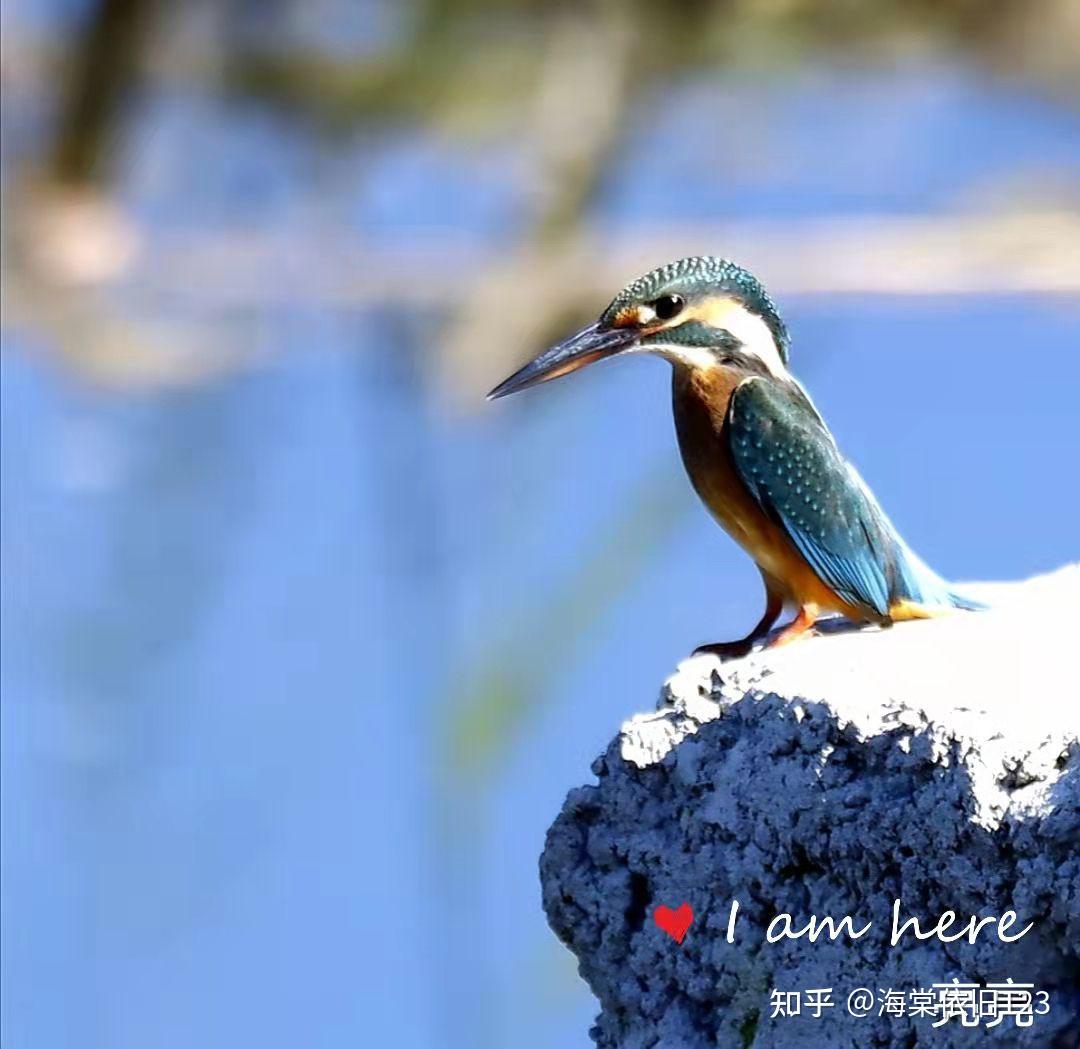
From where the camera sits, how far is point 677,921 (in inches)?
72.2

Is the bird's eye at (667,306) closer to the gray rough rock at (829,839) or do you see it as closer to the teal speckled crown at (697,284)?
the teal speckled crown at (697,284)

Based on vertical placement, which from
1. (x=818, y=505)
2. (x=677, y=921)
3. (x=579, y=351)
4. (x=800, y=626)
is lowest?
(x=677, y=921)

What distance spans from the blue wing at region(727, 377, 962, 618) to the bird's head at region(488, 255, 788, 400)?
0.06 m

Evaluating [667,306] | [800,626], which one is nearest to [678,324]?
[667,306]

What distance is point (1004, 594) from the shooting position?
99.0 inches

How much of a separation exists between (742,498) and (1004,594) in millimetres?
343

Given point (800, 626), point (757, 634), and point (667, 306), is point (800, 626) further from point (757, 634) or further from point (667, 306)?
point (667, 306)

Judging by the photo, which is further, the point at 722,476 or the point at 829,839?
the point at 722,476

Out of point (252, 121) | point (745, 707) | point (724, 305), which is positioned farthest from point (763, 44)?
point (745, 707)

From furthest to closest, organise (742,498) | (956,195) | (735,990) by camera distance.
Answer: (956,195), (742,498), (735,990)

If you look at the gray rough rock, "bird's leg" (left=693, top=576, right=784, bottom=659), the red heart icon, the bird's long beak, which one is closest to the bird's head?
the bird's long beak

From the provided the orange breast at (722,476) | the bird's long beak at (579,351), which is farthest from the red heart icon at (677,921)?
the bird's long beak at (579,351)

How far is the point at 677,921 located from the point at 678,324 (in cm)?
88

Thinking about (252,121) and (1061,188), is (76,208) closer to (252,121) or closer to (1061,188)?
(252,121)
